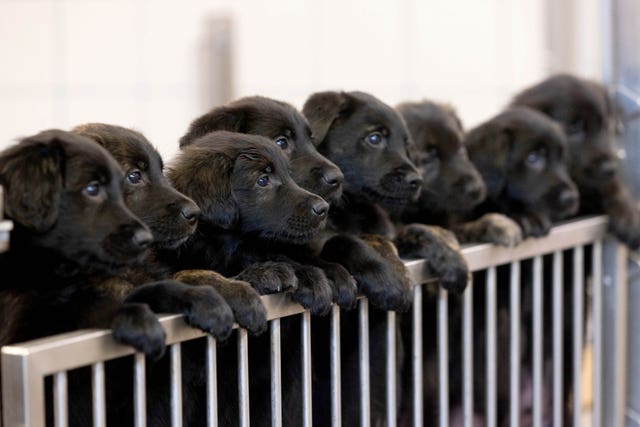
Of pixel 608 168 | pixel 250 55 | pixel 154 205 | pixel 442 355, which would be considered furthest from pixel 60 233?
pixel 250 55

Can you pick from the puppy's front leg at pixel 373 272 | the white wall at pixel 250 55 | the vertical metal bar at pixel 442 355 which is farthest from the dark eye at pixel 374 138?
the white wall at pixel 250 55

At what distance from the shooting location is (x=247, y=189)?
80.0 inches

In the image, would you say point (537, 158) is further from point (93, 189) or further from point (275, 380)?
point (93, 189)

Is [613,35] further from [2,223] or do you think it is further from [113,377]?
[2,223]

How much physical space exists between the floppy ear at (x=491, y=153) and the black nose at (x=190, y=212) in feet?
3.99

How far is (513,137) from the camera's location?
112 inches

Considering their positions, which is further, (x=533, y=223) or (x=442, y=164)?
(x=442, y=164)

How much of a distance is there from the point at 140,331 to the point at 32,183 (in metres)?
0.31

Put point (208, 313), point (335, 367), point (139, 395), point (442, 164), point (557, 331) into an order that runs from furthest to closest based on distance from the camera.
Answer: point (442, 164) → point (557, 331) → point (335, 367) → point (208, 313) → point (139, 395)

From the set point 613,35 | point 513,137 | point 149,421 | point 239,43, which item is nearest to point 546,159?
point 513,137

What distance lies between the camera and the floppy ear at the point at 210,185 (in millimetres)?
1988

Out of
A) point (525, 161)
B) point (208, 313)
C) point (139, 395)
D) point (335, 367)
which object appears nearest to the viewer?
point (139, 395)

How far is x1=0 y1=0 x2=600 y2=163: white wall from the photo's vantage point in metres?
4.40

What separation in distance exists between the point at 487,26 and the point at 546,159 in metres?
2.51
